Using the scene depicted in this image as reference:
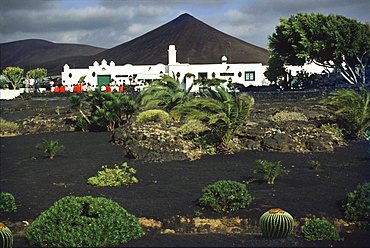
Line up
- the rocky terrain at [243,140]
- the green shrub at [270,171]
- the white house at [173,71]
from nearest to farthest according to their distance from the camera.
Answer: the green shrub at [270,171]
the rocky terrain at [243,140]
the white house at [173,71]

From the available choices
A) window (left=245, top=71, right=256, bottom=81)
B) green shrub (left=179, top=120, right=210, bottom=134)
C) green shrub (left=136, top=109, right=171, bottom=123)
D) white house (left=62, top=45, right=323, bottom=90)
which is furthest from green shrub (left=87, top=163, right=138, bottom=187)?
window (left=245, top=71, right=256, bottom=81)

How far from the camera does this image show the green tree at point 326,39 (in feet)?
105

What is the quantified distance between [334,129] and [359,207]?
6992mm

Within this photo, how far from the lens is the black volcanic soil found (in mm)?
5824

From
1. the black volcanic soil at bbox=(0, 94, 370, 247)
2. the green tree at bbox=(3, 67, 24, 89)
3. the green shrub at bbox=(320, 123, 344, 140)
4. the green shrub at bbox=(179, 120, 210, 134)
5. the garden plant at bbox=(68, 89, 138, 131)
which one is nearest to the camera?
the black volcanic soil at bbox=(0, 94, 370, 247)

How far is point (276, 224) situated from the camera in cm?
541

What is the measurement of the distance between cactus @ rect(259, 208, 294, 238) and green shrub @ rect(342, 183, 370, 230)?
147 cm

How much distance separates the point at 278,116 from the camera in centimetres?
1662

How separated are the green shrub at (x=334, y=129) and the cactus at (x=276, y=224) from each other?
7.85 metres

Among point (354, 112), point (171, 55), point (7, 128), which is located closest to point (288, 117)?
point (354, 112)

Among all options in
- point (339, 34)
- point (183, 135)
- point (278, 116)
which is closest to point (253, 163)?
point (183, 135)

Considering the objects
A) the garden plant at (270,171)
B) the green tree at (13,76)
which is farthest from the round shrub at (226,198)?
the green tree at (13,76)

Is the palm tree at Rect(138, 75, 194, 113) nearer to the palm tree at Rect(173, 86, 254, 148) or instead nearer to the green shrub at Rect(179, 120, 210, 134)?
the green shrub at Rect(179, 120, 210, 134)

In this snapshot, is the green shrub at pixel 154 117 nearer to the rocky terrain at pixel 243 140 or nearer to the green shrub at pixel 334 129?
the rocky terrain at pixel 243 140
